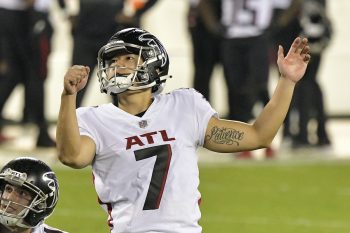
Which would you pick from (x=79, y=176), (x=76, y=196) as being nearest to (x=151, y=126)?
(x=76, y=196)

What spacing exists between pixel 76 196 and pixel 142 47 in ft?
17.8

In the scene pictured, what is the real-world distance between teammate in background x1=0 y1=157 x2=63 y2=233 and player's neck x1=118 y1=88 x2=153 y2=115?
1.60ft

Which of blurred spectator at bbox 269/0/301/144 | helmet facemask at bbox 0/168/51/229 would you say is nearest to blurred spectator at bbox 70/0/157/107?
blurred spectator at bbox 269/0/301/144

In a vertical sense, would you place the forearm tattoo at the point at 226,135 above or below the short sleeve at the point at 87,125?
below

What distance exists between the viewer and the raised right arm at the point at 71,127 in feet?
18.6

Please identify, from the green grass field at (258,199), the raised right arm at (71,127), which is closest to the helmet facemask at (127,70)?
the raised right arm at (71,127)

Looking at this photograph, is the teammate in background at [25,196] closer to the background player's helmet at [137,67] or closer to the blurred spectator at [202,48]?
the background player's helmet at [137,67]

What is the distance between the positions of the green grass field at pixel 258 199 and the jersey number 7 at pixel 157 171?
3.65m

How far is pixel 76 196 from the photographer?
37.6 feet

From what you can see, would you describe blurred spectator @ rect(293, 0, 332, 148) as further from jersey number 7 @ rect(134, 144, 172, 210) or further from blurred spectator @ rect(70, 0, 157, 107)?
jersey number 7 @ rect(134, 144, 172, 210)

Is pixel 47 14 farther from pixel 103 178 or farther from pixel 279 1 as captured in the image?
pixel 103 178

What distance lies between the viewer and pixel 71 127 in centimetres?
578

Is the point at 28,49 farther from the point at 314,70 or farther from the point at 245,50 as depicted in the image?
→ the point at 314,70

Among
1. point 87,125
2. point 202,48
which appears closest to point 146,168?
point 87,125
